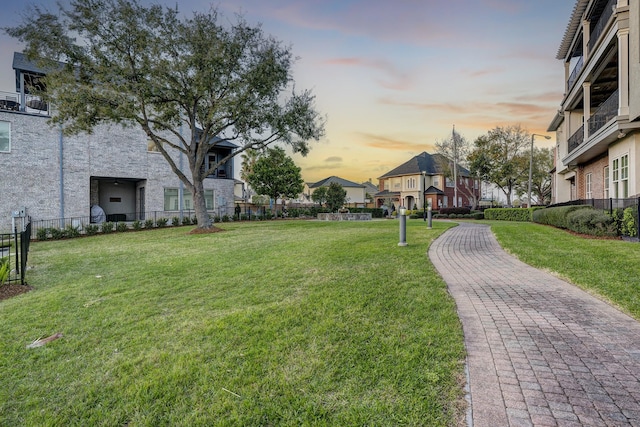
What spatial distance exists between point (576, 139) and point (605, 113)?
4477 mm

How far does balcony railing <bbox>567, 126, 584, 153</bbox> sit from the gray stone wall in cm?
2536

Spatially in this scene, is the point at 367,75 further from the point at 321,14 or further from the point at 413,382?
the point at 413,382

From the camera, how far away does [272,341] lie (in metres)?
3.40

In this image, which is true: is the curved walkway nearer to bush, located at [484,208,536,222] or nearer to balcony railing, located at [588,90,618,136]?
balcony railing, located at [588,90,618,136]

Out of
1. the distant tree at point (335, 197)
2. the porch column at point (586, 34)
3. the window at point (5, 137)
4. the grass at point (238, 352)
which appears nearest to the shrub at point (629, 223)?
the grass at point (238, 352)

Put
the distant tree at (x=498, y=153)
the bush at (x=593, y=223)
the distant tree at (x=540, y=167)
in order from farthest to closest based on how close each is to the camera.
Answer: the distant tree at (x=540, y=167) → the distant tree at (x=498, y=153) → the bush at (x=593, y=223)

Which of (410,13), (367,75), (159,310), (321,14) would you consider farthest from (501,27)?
(159,310)

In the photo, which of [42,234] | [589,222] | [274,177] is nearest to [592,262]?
[589,222]

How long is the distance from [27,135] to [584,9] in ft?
99.7

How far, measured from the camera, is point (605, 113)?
13109mm

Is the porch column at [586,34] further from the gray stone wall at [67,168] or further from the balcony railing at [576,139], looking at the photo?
the gray stone wall at [67,168]

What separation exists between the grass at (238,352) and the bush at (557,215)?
1022cm

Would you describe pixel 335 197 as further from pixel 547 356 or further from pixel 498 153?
pixel 547 356

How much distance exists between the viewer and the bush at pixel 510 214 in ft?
76.8
